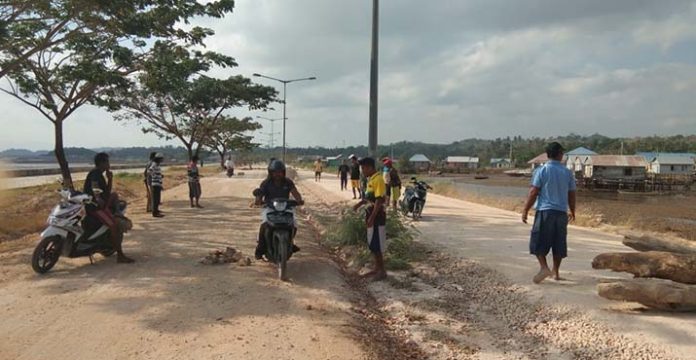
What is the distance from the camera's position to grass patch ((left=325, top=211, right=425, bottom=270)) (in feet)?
29.7

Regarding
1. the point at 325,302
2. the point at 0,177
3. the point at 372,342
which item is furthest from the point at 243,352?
the point at 0,177

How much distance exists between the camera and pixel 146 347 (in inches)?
184

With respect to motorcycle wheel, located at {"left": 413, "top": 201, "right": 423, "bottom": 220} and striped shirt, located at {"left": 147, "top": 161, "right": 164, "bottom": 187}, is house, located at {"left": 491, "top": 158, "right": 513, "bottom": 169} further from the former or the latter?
striped shirt, located at {"left": 147, "top": 161, "right": 164, "bottom": 187}

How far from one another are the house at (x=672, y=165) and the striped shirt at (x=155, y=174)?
90491 mm

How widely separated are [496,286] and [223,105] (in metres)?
36.4

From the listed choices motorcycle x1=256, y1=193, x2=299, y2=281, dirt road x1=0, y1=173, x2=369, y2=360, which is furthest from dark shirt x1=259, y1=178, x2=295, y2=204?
dirt road x1=0, y1=173, x2=369, y2=360

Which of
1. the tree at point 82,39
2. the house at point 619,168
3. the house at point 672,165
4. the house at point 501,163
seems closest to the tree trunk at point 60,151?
the tree at point 82,39

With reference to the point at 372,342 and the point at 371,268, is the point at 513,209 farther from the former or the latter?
the point at 372,342

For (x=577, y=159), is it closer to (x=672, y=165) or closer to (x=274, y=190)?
(x=672, y=165)

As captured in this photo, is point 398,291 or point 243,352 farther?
point 398,291

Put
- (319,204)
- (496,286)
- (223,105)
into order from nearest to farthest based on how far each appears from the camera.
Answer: (496,286), (319,204), (223,105)

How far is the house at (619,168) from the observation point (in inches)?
2992

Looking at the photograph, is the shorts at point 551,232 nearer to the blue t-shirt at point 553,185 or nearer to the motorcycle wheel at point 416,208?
the blue t-shirt at point 553,185

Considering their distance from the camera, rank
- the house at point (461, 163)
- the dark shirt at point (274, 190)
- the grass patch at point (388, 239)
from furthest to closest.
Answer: the house at point (461, 163) < the grass patch at point (388, 239) < the dark shirt at point (274, 190)
